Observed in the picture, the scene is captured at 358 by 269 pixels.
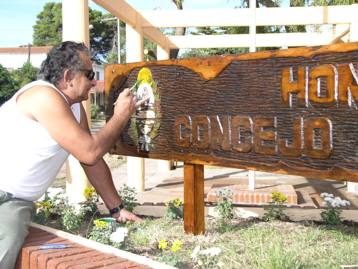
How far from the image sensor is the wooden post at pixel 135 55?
8484 mm

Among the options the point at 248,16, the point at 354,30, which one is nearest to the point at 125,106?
the point at 248,16

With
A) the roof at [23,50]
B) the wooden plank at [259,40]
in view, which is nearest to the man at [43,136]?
the wooden plank at [259,40]

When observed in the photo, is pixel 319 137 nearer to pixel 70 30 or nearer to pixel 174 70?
pixel 174 70

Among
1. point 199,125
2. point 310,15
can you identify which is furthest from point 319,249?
point 310,15

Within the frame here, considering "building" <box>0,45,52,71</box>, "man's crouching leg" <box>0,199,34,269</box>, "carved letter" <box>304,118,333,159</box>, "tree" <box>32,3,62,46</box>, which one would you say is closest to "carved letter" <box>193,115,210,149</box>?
"carved letter" <box>304,118,333,159</box>

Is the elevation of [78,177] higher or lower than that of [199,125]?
lower

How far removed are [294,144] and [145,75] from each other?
1498 mm

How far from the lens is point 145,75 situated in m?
3.98

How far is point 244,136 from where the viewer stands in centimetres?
319

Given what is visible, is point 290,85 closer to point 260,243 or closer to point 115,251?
point 260,243

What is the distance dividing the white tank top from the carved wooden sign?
1.05 m

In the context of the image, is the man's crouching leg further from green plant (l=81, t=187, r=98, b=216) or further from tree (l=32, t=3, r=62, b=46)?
tree (l=32, t=3, r=62, b=46)

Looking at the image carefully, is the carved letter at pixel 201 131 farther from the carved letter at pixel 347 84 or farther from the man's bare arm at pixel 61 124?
the carved letter at pixel 347 84

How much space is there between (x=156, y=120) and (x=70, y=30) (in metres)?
2.14
